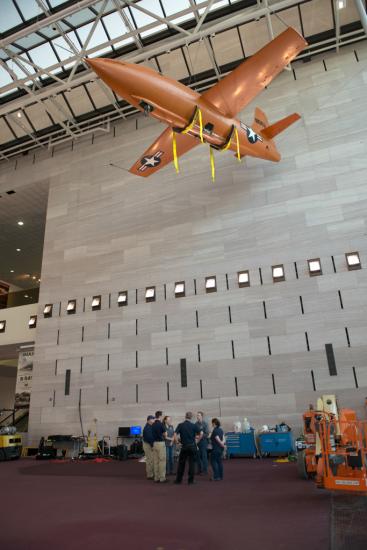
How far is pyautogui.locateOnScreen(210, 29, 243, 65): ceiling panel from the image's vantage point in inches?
642

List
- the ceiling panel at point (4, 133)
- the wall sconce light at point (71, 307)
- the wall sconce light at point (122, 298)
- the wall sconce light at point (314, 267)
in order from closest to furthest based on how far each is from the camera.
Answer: the wall sconce light at point (314, 267)
the wall sconce light at point (122, 298)
the wall sconce light at point (71, 307)
the ceiling panel at point (4, 133)

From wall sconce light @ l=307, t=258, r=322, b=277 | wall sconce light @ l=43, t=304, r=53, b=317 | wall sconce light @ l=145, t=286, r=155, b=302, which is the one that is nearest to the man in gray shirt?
wall sconce light @ l=307, t=258, r=322, b=277

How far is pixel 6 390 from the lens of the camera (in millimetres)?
30281

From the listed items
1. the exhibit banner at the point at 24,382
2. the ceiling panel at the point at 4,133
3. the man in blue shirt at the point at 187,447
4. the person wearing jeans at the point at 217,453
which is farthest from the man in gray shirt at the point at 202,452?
the ceiling panel at the point at 4,133

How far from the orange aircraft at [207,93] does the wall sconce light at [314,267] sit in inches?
171

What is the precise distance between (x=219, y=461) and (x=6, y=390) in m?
27.4

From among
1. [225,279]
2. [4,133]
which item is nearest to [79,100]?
[4,133]

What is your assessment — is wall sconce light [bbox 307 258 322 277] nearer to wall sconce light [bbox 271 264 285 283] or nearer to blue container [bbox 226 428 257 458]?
wall sconce light [bbox 271 264 285 283]

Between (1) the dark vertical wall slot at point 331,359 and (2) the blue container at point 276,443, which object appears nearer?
(2) the blue container at point 276,443

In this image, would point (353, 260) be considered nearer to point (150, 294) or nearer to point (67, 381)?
point (150, 294)

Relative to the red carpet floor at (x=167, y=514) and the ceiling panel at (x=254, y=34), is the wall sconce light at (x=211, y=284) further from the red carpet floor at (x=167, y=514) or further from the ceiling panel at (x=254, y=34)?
the ceiling panel at (x=254, y=34)

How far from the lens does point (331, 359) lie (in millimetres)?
12031

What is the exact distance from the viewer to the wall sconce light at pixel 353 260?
41.5 feet

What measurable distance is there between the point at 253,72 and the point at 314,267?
6.36 meters
